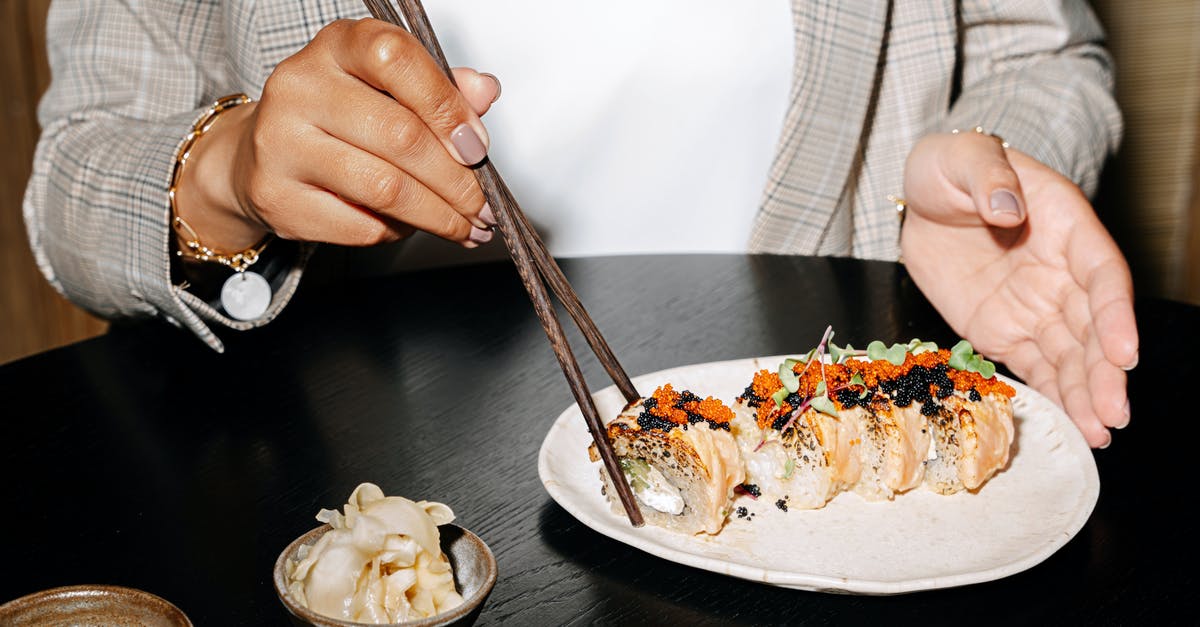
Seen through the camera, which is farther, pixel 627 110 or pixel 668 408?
pixel 627 110

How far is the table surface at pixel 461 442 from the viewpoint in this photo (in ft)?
2.62

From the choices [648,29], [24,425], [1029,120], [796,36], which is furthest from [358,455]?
[1029,120]

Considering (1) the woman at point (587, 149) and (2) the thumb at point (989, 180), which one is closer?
(1) the woman at point (587, 149)

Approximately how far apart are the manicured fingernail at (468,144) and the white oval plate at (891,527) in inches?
10.9

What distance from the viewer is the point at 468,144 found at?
3.04 ft

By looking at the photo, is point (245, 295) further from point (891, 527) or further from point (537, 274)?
point (891, 527)

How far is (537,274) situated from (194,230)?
0.65 m

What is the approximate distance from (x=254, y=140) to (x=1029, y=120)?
123cm

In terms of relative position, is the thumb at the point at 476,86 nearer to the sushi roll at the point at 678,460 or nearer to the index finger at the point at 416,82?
the index finger at the point at 416,82

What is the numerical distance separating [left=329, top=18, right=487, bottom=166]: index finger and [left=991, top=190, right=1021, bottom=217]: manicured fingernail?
609 millimetres

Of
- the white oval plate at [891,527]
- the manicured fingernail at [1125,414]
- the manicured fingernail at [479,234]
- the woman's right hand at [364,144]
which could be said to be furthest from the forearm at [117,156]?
the manicured fingernail at [1125,414]

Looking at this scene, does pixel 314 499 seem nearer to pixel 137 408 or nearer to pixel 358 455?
pixel 358 455

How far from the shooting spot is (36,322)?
3.06 meters

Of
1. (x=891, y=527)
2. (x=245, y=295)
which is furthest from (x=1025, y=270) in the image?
(x=245, y=295)
